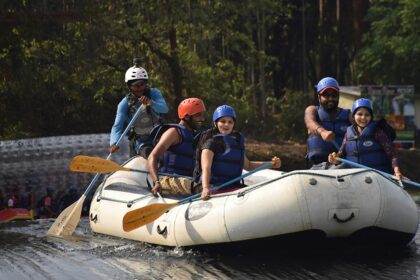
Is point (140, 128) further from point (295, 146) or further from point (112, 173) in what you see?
point (295, 146)

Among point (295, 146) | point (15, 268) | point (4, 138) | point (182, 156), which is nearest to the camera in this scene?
point (15, 268)

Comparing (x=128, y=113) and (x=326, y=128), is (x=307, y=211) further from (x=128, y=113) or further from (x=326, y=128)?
(x=128, y=113)

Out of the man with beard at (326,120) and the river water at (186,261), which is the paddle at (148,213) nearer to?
the river water at (186,261)

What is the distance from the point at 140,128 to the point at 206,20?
12557 mm

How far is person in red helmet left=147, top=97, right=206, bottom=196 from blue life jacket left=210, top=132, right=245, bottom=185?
0.55 metres

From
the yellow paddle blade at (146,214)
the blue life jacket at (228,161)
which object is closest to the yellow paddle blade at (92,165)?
the yellow paddle blade at (146,214)

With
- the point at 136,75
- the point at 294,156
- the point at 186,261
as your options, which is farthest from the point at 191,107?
the point at 294,156

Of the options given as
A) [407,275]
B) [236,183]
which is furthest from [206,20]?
[407,275]

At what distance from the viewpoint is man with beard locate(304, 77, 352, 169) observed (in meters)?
9.11

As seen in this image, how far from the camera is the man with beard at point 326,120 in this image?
29.9 feet

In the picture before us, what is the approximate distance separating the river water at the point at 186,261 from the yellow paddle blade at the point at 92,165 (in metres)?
0.74

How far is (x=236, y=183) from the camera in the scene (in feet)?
29.8

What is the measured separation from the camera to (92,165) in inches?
408

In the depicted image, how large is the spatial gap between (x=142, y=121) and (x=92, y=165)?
38.0 inches
